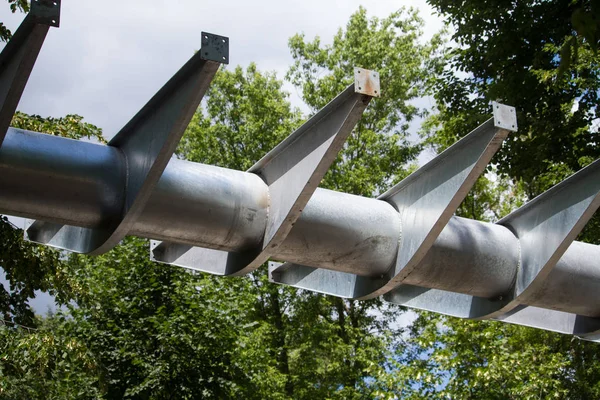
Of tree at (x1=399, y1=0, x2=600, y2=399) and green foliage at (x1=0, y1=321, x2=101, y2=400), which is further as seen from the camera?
tree at (x1=399, y1=0, x2=600, y2=399)

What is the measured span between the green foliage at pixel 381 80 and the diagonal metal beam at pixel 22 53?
2258 cm

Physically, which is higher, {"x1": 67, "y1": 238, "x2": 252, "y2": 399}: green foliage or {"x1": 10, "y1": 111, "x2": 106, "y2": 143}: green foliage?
{"x1": 10, "y1": 111, "x2": 106, "y2": 143}: green foliage

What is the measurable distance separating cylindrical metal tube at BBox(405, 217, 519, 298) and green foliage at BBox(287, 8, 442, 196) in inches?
842

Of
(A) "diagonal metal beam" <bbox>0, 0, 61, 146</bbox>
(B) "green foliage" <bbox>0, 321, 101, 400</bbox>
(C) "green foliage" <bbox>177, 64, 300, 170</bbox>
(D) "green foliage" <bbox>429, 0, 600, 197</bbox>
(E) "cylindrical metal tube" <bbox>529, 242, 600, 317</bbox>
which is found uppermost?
(C) "green foliage" <bbox>177, 64, 300, 170</bbox>

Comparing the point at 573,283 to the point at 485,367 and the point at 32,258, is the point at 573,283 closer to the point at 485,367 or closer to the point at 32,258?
the point at 32,258

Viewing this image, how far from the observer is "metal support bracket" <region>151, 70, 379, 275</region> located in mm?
2974

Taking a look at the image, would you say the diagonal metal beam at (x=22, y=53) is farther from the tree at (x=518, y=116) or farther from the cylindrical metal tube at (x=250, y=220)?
the tree at (x=518, y=116)

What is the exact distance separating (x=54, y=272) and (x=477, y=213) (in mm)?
14702

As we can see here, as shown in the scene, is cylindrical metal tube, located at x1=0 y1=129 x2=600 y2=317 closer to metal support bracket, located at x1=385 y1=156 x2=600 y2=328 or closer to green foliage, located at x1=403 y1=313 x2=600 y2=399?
metal support bracket, located at x1=385 y1=156 x2=600 y2=328

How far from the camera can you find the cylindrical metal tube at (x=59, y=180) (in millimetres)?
2693

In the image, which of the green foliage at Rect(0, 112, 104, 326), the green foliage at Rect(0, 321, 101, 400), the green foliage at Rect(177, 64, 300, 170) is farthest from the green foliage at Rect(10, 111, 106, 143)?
the green foliage at Rect(177, 64, 300, 170)

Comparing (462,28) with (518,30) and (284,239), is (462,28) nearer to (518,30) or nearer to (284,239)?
(518,30)

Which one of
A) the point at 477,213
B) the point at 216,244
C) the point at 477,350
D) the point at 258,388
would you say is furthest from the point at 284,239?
the point at 477,213

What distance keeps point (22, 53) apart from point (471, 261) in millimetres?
1896
